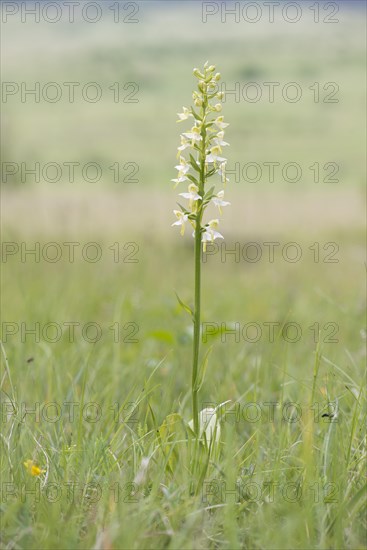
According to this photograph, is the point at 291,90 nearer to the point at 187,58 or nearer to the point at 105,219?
the point at 187,58

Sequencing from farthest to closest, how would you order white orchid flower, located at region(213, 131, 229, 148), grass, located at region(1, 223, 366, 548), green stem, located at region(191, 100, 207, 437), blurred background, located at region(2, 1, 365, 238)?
1. blurred background, located at region(2, 1, 365, 238)
2. white orchid flower, located at region(213, 131, 229, 148)
3. green stem, located at region(191, 100, 207, 437)
4. grass, located at region(1, 223, 366, 548)

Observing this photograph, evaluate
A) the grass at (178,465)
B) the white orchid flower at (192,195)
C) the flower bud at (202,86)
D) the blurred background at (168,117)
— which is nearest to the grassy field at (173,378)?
the grass at (178,465)

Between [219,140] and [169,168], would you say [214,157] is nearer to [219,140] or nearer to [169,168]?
[219,140]

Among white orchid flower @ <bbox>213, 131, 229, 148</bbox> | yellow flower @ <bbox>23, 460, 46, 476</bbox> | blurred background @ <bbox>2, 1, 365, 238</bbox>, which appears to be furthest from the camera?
blurred background @ <bbox>2, 1, 365, 238</bbox>

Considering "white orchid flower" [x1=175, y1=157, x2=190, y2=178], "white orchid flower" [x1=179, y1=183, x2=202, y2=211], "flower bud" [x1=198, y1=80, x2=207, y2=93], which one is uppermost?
"flower bud" [x1=198, y1=80, x2=207, y2=93]

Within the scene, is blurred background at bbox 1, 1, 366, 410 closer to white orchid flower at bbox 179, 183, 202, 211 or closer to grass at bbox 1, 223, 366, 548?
grass at bbox 1, 223, 366, 548

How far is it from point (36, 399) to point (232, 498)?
58.6 inches

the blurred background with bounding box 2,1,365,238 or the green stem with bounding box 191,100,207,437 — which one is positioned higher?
the blurred background with bounding box 2,1,365,238

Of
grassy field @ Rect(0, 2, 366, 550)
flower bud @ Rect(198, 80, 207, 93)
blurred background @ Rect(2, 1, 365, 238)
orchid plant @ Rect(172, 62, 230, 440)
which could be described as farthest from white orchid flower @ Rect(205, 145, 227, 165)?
blurred background @ Rect(2, 1, 365, 238)

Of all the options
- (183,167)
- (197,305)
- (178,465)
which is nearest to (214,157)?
(183,167)

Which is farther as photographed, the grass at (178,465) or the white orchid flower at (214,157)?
the white orchid flower at (214,157)

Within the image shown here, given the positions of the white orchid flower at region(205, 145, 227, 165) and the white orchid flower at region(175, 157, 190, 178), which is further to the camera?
the white orchid flower at region(175, 157, 190, 178)

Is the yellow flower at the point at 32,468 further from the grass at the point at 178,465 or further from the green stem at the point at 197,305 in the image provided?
the green stem at the point at 197,305

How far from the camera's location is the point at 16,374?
3305 millimetres
